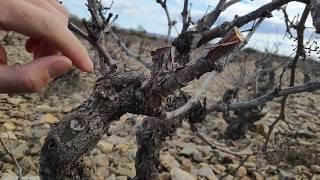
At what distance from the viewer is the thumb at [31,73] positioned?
3.78 ft

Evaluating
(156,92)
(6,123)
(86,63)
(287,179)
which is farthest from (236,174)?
(86,63)

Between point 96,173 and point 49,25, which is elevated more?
point 49,25

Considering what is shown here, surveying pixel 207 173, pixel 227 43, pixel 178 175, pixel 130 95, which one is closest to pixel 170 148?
pixel 207 173

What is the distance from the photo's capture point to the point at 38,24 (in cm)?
115

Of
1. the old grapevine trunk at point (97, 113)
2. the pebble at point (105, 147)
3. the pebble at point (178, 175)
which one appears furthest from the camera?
the pebble at point (105, 147)

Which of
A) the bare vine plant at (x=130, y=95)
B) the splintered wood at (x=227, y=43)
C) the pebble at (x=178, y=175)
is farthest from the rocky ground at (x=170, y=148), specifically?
the splintered wood at (x=227, y=43)

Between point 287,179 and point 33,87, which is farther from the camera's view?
point 287,179

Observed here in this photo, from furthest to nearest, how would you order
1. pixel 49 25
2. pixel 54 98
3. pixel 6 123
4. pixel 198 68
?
pixel 54 98 → pixel 6 123 → pixel 198 68 → pixel 49 25

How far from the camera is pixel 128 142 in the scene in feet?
18.3

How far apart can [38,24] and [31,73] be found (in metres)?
0.11

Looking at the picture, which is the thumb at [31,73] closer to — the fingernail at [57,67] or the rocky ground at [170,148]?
the fingernail at [57,67]

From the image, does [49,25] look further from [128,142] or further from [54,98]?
[54,98]

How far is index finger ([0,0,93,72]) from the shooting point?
1.13 m

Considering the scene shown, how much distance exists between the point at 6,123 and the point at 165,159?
72.3 inches
